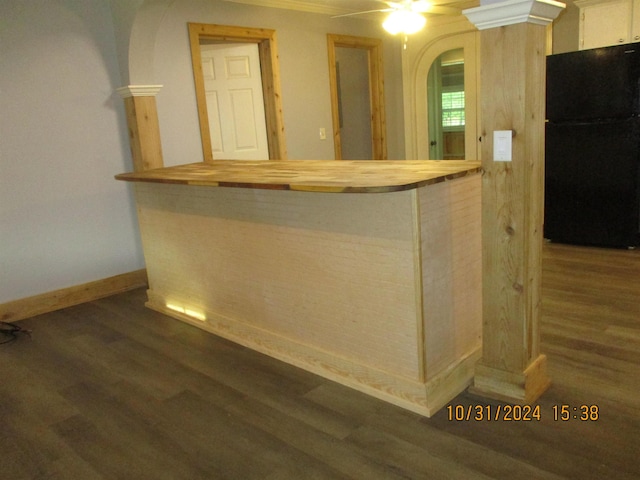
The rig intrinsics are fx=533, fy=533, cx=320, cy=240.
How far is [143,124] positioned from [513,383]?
321 cm

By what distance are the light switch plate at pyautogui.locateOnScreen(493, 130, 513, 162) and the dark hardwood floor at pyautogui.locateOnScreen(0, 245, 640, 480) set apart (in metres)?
1.04

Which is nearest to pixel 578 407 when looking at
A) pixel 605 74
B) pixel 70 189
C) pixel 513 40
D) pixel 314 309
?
pixel 314 309

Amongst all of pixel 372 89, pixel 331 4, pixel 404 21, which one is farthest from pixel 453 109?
pixel 404 21

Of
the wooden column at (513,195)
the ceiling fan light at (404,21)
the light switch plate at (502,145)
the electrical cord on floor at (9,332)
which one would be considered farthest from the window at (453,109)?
the electrical cord on floor at (9,332)

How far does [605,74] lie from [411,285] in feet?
10.3

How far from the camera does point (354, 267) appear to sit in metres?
2.40

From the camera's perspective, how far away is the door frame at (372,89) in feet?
18.4

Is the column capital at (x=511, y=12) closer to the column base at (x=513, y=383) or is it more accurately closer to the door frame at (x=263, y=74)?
the column base at (x=513, y=383)

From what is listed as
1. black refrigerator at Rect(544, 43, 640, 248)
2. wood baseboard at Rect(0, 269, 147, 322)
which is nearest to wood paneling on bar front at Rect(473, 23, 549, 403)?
Result: black refrigerator at Rect(544, 43, 640, 248)

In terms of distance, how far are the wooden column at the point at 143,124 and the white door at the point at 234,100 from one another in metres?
0.74

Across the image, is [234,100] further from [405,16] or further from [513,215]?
[513,215]

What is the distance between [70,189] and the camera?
3980 mm

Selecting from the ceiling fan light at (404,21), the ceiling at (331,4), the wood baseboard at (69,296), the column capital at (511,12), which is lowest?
the wood baseboard at (69,296)

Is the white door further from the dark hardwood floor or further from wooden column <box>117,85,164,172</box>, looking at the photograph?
the dark hardwood floor
